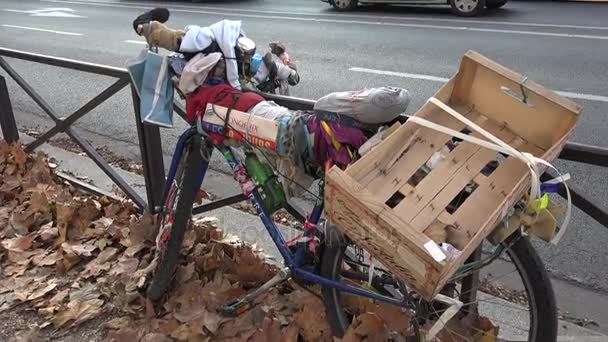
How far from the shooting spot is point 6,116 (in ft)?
14.4

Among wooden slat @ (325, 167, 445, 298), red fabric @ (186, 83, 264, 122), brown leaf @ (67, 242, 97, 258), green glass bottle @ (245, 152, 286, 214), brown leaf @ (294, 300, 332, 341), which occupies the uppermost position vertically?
red fabric @ (186, 83, 264, 122)

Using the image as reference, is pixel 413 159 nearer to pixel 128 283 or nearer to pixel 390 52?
pixel 128 283

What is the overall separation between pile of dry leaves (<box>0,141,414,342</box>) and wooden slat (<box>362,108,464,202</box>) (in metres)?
0.70

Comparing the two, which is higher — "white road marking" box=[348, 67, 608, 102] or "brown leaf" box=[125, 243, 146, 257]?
"brown leaf" box=[125, 243, 146, 257]

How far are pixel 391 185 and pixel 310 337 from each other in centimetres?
100

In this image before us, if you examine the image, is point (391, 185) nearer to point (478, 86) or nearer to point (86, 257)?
point (478, 86)

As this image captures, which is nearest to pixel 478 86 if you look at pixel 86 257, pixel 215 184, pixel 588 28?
pixel 86 257

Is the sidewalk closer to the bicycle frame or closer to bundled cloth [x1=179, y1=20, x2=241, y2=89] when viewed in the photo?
the bicycle frame

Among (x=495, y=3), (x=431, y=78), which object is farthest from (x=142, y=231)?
(x=495, y=3)

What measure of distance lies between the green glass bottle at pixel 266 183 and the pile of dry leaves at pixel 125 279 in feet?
1.50

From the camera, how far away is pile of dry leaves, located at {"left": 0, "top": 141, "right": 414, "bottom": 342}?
2527 millimetres

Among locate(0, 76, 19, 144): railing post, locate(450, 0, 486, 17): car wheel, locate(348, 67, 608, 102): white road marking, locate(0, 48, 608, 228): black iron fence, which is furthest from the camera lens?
locate(450, 0, 486, 17): car wheel

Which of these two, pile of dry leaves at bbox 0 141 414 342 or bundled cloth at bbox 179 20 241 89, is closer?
bundled cloth at bbox 179 20 241 89

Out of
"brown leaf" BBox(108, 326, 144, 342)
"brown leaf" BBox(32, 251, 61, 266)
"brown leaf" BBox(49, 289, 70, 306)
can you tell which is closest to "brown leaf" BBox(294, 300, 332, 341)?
"brown leaf" BBox(108, 326, 144, 342)
